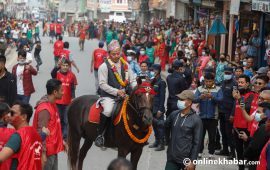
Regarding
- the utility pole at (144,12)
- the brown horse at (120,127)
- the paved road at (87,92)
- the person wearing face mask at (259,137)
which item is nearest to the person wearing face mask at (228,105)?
the paved road at (87,92)

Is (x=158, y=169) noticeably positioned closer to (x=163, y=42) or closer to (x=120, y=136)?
(x=120, y=136)

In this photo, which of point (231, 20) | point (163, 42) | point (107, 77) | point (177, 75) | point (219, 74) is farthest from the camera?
point (163, 42)

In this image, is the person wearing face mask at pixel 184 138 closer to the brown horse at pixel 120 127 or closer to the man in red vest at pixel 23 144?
the brown horse at pixel 120 127

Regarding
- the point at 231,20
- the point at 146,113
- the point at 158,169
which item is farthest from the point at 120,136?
the point at 231,20

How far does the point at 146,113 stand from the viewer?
10.7 m

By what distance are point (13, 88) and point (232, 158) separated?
4.39 meters

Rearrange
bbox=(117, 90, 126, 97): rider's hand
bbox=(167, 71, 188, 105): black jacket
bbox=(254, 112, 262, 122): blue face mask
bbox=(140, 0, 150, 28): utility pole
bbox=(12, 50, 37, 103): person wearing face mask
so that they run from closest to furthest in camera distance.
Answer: bbox=(254, 112, 262, 122): blue face mask < bbox=(117, 90, 126, 97): rider's hand < bbox=(167, 71, 188, 105): black jacket < bbox=(12, 50, 37, 103): person wearing face mask < bbox=(140, 0, 150, 28): utility pole

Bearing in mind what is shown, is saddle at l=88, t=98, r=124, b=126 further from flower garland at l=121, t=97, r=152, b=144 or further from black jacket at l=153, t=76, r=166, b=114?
black jacket at l=153, t=76, r=166, b=114

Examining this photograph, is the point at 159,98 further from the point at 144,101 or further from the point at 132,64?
the point at 132,64

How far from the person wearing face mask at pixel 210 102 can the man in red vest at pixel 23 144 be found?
5788 mm

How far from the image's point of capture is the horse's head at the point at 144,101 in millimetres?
10719

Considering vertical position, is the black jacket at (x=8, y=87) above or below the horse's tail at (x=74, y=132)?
above

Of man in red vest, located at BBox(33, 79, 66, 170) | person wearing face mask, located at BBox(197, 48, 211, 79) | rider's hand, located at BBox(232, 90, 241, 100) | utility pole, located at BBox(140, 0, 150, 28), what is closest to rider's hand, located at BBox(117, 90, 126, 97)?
rider's hand, located at BBox(232, 90, 241, 100)

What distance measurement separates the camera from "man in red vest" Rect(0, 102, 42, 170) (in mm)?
7547
